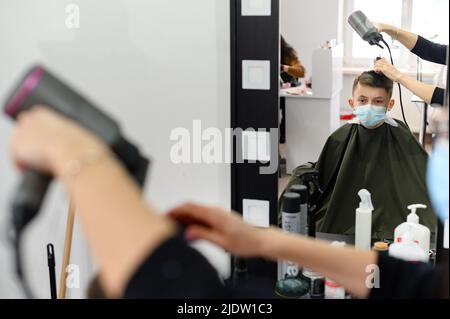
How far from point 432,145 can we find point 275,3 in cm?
49

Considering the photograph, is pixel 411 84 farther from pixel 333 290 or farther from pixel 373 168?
pixel 333 290

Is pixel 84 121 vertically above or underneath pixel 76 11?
underneath

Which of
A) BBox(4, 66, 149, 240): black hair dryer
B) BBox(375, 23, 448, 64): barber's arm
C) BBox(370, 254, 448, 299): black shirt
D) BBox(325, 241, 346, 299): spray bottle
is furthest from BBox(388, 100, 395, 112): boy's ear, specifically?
BBox(4, 66, 149, 240): black hair dryer

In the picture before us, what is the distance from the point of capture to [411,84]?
4.64 ft

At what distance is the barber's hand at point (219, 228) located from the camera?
78 centimetres

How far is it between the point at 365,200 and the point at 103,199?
3.51 feet

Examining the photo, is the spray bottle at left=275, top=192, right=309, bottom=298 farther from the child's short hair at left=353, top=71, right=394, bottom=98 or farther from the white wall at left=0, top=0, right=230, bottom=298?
the child's short hair at left=353, top=71, right=394, bottom=98

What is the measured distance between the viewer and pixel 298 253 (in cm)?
82

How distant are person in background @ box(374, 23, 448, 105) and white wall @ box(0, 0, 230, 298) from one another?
393mm

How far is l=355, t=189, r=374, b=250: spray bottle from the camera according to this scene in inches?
60.4

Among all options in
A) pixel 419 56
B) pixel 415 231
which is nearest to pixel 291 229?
pixel 415 231

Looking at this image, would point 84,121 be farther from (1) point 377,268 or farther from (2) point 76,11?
(2) point 76,11

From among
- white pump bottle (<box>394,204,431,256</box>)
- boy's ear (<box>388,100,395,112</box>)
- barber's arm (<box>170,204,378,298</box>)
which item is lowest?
white pump bottle (<box>394,204,431,256</box>)
